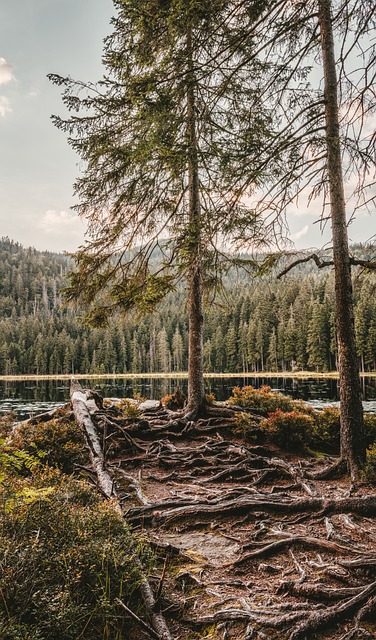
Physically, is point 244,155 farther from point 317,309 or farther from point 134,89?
point 317,309

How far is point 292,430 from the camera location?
361 inches

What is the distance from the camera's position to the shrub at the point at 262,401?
469 inches

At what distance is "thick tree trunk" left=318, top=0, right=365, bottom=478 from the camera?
669 centimetres

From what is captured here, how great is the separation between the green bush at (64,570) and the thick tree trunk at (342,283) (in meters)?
4.34

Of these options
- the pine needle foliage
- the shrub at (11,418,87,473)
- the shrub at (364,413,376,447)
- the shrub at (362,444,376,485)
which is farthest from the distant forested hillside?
the shrub at (362,444,376,485)

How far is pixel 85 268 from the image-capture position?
36.3 ft

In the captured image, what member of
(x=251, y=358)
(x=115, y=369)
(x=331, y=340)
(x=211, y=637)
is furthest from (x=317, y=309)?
(x=211, y=637)

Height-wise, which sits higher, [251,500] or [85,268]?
[85,268]

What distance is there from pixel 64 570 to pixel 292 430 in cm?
711

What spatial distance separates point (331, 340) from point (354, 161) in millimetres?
63104

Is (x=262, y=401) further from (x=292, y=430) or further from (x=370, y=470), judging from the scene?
(x=370, y=470)

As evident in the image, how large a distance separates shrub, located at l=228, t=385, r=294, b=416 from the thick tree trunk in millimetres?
4897

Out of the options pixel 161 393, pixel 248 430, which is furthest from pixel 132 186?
pixel 161 393

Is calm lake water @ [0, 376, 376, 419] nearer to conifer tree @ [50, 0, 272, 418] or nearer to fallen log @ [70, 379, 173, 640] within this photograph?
fallen log @ [70, 379, 173, 640]
